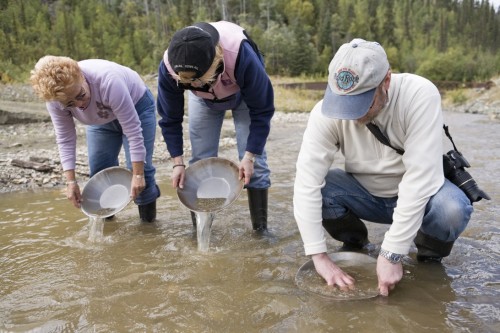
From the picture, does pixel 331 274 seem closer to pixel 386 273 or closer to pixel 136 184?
pixel 386 273

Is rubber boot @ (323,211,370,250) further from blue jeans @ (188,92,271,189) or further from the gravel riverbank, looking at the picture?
the gravel riverbank

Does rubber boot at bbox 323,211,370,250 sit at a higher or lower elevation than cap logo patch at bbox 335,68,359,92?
lower

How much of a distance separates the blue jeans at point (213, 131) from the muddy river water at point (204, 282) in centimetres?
44

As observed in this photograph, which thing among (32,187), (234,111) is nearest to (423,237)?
(234,111)

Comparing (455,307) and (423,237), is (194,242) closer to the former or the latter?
(423,237)

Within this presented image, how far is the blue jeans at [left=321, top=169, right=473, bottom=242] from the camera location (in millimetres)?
2025

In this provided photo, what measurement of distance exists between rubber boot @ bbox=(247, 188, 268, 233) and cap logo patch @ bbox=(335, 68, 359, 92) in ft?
4.34

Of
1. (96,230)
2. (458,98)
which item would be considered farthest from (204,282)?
(458,98)

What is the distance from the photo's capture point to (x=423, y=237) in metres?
2.29

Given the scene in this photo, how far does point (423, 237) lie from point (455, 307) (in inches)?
16.1

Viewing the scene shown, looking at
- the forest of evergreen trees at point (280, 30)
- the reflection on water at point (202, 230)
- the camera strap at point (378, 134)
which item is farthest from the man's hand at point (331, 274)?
the forest of evergreen trees at point (280, 30)

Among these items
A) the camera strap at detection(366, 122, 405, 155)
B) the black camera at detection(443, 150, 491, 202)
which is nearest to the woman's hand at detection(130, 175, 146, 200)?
the camera strap at detection(366, 122, 405, 155)

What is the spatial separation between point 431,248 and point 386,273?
0.50 meters

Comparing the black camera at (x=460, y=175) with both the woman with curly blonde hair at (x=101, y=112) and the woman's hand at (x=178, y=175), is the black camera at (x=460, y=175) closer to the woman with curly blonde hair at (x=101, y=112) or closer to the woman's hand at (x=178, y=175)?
the woman's hand at (x=178, y=175)
